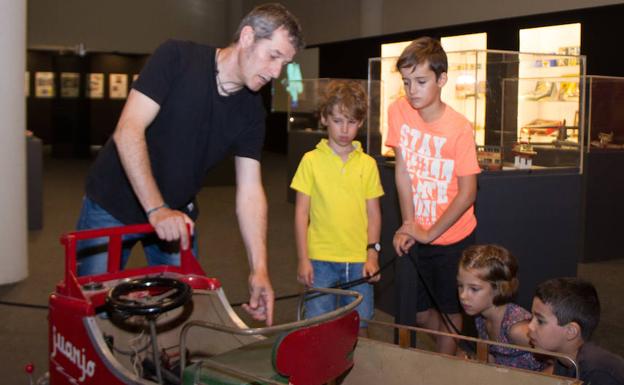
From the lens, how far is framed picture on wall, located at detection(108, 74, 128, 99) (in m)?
19.9

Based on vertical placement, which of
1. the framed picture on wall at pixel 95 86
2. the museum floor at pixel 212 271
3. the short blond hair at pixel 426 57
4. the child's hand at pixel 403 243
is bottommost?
the museum floor at pixel 212 271

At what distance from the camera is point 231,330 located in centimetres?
183

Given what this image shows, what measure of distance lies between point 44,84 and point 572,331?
62.8 feet

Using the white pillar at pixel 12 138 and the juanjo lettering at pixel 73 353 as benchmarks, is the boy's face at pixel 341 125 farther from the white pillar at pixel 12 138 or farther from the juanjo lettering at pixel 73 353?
the white pillar at pixel 12 138

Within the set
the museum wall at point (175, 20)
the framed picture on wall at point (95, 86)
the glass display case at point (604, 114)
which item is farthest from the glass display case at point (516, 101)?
the framed picture on wall at point (95, 86)

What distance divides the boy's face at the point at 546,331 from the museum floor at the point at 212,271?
5.87 feet

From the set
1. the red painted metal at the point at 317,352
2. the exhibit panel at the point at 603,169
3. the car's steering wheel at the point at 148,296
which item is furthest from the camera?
the exhibit panel at the point at 603,169

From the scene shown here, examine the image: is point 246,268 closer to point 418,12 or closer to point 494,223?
point 494,223

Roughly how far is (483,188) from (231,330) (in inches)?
108

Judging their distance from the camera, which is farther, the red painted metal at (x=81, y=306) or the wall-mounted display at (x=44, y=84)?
the wall-mounted display at (x=44, y=84)

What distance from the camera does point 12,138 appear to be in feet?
18.2

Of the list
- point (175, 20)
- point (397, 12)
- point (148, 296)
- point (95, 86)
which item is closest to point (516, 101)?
point (148, 296)

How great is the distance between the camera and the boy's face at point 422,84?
10.7 feet

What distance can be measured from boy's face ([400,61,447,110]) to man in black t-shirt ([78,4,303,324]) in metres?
0.80
